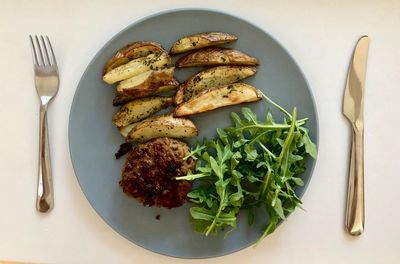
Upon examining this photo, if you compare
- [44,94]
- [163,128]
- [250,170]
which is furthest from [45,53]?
[250,170]

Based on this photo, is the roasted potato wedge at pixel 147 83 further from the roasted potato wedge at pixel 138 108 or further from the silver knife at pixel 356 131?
the silver knife at pixel 356 131

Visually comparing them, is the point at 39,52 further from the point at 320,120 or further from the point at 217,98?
the point at 320,120

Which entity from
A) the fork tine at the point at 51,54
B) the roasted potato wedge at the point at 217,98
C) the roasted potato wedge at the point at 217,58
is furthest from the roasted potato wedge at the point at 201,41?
the fork tine at the point at 51,54

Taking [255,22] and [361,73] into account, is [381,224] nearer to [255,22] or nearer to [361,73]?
[361,73]

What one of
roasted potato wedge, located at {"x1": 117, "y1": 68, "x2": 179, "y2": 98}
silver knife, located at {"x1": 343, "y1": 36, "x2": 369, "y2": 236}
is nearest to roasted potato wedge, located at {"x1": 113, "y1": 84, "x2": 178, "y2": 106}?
roasted potato wedge, located at {"x1": 117, "y1": 68, "x2": 179, "y2": 98}

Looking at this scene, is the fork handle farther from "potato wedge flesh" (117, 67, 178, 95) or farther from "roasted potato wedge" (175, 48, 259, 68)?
"roasted potato wedge" (175, 48, 259, 68)

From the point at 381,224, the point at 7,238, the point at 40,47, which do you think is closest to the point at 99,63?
the point at 40,47
